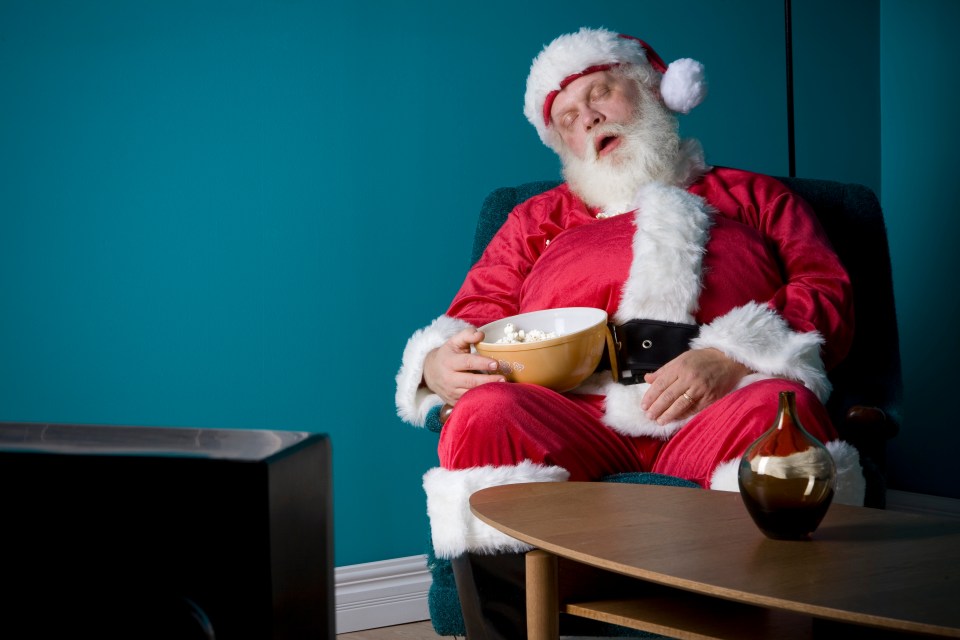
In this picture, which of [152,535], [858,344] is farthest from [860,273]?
[152,535]

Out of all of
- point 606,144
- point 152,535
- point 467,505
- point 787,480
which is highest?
point 606,144

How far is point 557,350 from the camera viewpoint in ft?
5.45

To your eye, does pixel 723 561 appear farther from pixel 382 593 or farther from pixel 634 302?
pixel 382 593

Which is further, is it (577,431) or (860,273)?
(860,273)

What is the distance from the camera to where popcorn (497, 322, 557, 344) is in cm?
175

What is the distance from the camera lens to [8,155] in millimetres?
1985

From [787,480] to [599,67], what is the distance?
140cm

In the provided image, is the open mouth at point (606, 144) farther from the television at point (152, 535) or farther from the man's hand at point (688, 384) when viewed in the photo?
the television at point (152, 535)

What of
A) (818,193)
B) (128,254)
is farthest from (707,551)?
(128,254)

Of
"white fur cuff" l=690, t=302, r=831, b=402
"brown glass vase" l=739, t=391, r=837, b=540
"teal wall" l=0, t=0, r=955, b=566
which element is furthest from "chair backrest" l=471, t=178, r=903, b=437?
"brown glass vase" l=739, t=391, r=837, b=540

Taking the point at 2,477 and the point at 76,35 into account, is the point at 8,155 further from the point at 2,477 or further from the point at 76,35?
the point at 2,477

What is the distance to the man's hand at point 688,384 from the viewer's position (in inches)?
64.1

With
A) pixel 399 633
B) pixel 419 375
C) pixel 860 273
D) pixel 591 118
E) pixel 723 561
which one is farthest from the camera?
pixel 399 633

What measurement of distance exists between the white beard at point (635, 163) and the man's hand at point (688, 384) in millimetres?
535
